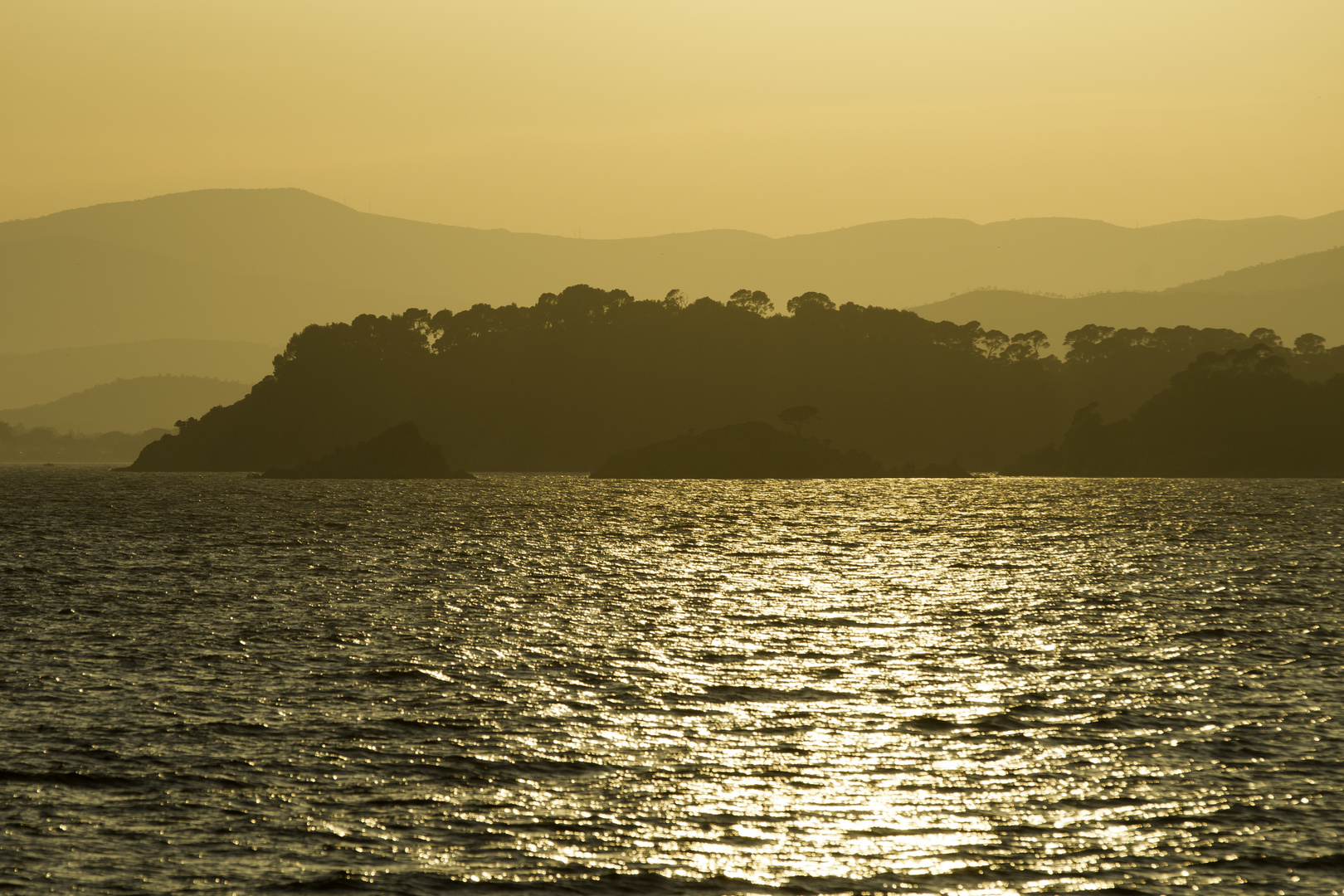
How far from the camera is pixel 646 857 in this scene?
22.3 m

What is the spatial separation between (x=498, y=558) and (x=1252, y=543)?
175 feet

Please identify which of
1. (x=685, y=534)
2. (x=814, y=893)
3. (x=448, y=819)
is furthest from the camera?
(x=685, y=534)

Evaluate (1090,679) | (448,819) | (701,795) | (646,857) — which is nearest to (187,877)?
(448,819)

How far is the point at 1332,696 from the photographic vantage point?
3597 cm

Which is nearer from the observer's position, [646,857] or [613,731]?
[646,857]

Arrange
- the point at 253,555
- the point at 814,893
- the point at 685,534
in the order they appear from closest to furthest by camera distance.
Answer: the point at 814,893, the point at 253,555, the point at 685,534

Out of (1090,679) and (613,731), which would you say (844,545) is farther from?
(613,731)

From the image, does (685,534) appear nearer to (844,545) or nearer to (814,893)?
(844,545)

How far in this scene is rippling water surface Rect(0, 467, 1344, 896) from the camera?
72.7ft

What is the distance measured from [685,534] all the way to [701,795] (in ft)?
258

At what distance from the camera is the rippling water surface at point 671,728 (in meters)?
22.2

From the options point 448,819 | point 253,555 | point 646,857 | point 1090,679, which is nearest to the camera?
point 646,857

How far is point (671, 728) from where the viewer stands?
3250 centimetres

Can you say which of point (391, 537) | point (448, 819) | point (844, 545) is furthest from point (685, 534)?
point (448, 819)
